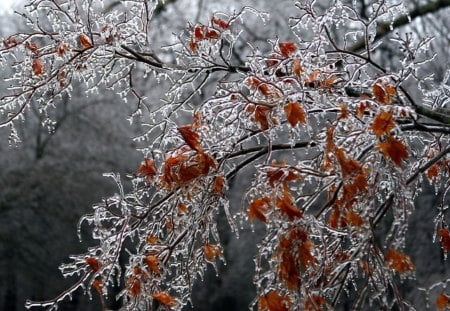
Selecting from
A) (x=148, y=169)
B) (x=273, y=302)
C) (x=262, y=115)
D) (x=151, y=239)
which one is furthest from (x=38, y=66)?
(x=273, y=302)

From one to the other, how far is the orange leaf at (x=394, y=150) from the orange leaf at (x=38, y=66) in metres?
0.90

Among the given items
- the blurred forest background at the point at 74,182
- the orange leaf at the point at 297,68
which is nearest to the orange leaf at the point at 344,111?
the orange leaf at the point at 297,68

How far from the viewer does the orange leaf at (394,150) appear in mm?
1287

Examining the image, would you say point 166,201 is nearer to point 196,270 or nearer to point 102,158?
point 196,270

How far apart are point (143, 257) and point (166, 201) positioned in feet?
0.49

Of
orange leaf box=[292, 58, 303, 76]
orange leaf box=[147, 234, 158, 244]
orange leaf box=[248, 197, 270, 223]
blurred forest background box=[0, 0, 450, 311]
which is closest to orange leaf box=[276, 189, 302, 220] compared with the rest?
orange leaf box=[248, 197, 270, 223]

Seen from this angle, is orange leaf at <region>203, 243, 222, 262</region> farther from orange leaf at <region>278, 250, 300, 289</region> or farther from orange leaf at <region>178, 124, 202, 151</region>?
orange leaf at <region>278, 250, 300, 289</region>

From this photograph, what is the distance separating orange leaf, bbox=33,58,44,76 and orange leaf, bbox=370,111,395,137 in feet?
2.90

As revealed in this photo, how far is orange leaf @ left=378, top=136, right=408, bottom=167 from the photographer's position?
1287 mm

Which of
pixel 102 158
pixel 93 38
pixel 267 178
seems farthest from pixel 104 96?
pixel 267 178

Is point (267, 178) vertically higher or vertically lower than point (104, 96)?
lower

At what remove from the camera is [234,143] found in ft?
5.16

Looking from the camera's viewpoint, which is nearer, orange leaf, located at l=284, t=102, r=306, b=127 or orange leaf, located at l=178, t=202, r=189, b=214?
orange leaf, located at l=284, t=102, r=306, b=127

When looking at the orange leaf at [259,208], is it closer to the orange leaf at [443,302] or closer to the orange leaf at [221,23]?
the orange leaf at [443,302]
